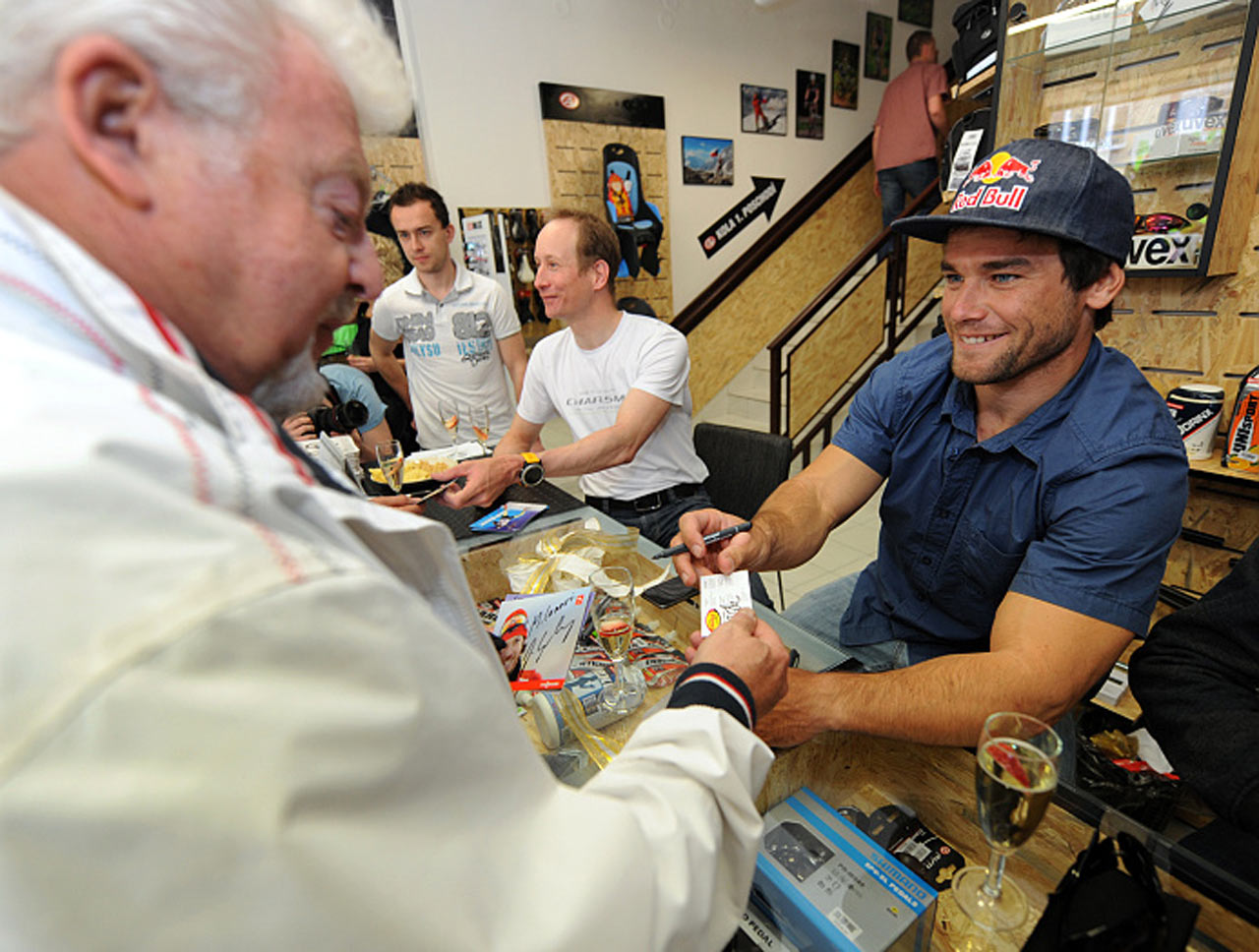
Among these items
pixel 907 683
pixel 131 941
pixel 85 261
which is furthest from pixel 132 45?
pixel 907 683

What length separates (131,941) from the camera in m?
0.33

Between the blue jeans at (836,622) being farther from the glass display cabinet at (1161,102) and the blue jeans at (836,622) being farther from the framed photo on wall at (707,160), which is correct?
the framed photo on wall at (707,160)

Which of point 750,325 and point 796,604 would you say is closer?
point 796,604

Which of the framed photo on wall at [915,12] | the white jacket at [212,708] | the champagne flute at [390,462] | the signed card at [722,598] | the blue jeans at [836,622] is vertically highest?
the framed photo on wall at [915,12]

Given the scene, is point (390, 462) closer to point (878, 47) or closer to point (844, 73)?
point (844, 73)

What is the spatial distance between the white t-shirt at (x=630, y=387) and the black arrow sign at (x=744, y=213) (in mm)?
3582

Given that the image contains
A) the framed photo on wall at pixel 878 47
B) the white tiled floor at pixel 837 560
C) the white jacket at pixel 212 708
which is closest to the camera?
the white jacket at pixel 212 708

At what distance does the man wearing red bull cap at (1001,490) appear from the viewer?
1117 millimetres

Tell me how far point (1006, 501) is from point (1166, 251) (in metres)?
2.05

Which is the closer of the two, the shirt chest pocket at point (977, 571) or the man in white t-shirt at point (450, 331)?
the shirt chest pocket at point (977, 571)

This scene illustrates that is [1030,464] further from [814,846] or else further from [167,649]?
[167,649]

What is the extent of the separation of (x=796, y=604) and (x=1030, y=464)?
95 centimetres

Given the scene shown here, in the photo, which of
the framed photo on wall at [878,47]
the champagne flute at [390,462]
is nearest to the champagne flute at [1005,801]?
the champagne flute at [390,462]

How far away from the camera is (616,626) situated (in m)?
1.21
